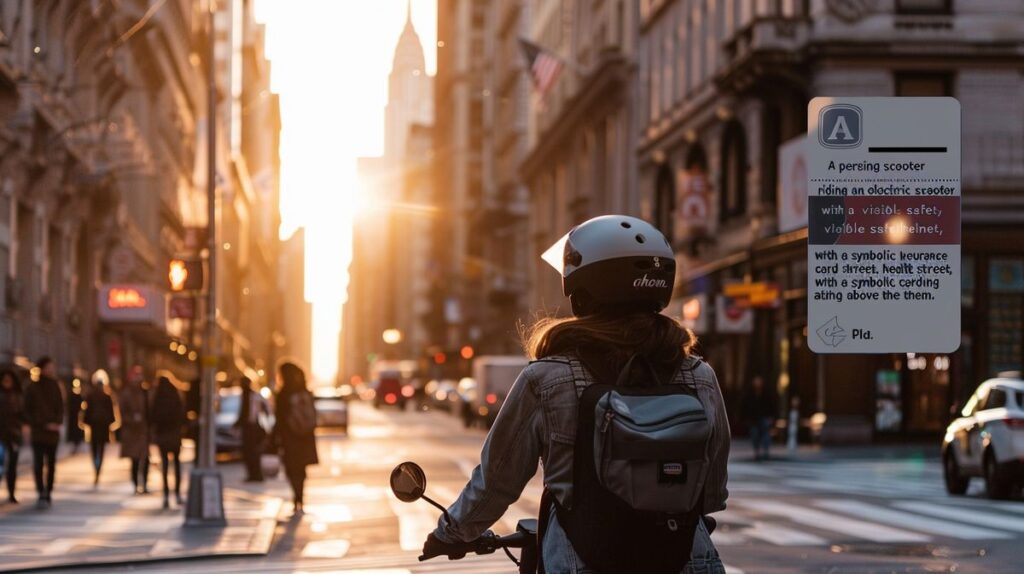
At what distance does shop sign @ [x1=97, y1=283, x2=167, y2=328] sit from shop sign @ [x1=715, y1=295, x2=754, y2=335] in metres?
18.2

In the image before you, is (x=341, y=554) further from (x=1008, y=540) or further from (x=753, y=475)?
(x=753, y=475)

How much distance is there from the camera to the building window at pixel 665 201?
5543 centimetres

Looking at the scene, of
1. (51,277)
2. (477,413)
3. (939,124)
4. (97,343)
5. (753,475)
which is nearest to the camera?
(939,124)

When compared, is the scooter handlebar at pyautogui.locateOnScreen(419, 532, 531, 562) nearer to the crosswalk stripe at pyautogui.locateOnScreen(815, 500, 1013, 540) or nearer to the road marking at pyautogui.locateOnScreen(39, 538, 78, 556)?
the road marking at pyautogui.locateOnScreen(39, 538, 78, 556)

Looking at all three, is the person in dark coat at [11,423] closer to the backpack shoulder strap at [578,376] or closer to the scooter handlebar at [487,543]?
the scooter handlebar at [487,543]

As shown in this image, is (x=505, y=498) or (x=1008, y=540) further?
(x=1008, y=540)

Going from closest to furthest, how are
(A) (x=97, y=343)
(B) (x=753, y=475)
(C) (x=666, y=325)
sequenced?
(C) (x=666, y=325) → (B) (x=753, y=475) → (A) (x=97, y=343)

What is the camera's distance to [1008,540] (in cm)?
1595

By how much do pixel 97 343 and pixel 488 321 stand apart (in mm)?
59091

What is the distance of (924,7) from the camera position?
127ft

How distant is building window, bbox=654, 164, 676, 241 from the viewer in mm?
55428

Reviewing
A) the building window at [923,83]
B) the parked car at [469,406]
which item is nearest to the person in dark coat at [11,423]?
the building window at [923,83]

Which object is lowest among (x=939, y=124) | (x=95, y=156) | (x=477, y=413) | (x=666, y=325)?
(x=477, y=413)

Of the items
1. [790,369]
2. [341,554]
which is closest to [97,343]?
[790,369]
